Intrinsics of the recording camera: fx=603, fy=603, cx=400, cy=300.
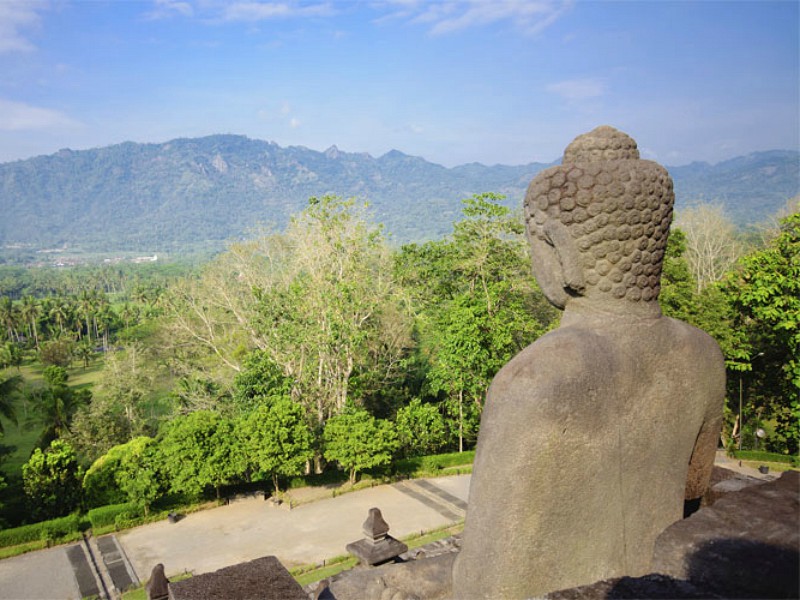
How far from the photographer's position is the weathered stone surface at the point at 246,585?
6797 millimetres

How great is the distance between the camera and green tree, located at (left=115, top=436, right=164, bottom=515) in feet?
69.9

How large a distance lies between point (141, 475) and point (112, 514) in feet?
5.60

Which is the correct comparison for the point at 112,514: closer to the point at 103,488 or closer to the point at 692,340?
the point at 103,488

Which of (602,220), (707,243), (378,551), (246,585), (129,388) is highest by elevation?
(602,220)

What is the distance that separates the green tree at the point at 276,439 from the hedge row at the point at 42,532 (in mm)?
6284

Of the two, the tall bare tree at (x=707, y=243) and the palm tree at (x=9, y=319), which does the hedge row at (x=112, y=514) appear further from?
the palm tree at (x=9, y=319)

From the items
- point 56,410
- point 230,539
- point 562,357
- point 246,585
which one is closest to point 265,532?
point 230,539

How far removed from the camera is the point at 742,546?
2660 mm

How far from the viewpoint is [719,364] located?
168 inches

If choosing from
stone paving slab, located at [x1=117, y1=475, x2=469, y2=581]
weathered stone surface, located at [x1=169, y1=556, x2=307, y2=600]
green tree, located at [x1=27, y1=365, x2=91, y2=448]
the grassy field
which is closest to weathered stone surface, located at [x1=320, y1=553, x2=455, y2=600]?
weathered stone surface, located at [x1=169, y1=556, x2=307, y2=600]

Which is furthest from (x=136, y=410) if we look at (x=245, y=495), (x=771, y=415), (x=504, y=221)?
(x=771, y=415)

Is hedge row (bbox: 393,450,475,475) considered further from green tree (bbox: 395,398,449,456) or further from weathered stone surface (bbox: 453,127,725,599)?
weathered stone surface (bbox: 453,127,725,599)

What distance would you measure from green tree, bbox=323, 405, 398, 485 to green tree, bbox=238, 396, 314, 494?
98 centimetres

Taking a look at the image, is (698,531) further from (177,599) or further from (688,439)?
(177,599)
